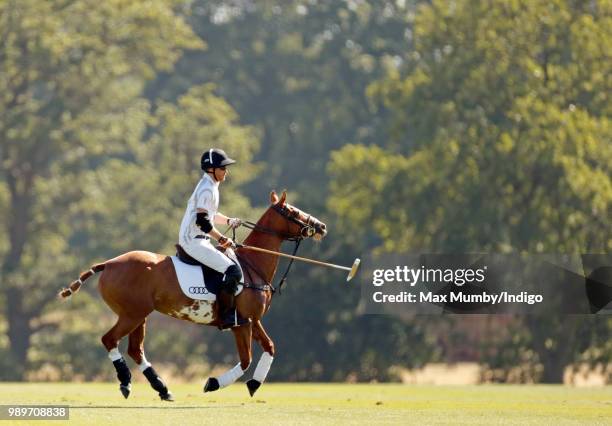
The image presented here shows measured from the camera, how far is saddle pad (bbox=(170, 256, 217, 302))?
661 inches

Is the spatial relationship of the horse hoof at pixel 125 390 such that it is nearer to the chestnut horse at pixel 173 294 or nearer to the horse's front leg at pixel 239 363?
the chestnut horse at pixel 173 294

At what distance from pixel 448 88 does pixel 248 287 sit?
72.4 ft

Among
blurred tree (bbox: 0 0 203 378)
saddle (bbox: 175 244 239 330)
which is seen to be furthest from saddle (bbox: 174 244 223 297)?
blurred tree (bbox: 0 0 203 378)

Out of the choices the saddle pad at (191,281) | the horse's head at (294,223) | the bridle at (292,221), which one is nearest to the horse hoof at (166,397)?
the saddle pad at (191,281)

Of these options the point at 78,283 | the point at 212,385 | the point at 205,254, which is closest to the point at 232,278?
the point at 205,254

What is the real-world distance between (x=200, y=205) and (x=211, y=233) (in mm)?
304

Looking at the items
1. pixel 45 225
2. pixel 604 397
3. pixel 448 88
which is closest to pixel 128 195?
pixel 45 225

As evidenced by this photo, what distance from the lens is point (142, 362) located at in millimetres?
16828

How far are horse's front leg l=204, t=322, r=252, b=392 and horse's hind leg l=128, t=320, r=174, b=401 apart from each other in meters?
0.48

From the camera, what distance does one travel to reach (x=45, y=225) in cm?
4356

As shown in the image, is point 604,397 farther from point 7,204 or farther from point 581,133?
point 7,204

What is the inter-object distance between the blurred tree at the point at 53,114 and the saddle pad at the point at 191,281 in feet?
78.9

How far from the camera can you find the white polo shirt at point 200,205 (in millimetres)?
16562

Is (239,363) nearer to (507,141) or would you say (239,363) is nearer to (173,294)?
(173,294)
